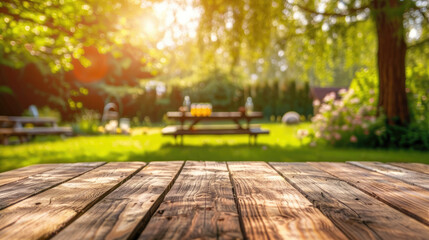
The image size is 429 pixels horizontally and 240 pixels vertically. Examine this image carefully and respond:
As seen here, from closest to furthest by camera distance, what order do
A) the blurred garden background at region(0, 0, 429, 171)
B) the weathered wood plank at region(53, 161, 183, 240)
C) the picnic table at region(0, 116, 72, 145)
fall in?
1. the weathered wood plank at region(53, 161, 183, 240)
2. the blurred garden background at region(0, 0, 429, 171)
3. the picnic table at region(0, 116, 72, 145)

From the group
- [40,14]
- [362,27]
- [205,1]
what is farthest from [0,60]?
[362,27]

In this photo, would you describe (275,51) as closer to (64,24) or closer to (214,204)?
(64,24)

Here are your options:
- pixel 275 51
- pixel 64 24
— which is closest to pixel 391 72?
pixel 275 51

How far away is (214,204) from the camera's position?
3.74 feet

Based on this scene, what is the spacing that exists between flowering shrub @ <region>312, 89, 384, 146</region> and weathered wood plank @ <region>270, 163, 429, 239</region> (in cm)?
655

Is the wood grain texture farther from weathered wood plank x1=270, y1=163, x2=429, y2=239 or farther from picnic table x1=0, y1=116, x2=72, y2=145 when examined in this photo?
picnic table x1=0, y1=116, x2=72, y2=145

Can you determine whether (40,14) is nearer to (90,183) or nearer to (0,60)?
(90,183)

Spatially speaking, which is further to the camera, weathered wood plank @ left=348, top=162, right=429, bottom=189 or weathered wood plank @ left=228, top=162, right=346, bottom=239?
weathered wood plank @ left=348, top=162, right=429, bottom=189

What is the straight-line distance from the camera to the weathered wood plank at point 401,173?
5.11 feet

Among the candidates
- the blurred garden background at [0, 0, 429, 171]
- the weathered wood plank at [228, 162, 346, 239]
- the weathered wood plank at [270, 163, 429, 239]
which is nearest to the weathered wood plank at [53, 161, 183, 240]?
the weathered wood plank at [228, 162, 346, 239]

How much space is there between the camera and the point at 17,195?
4.26ft

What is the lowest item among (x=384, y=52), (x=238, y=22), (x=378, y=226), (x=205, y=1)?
(x=378, y=226)

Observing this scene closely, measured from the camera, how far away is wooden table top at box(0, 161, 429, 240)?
0.90 metres

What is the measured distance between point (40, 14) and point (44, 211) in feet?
22.7
